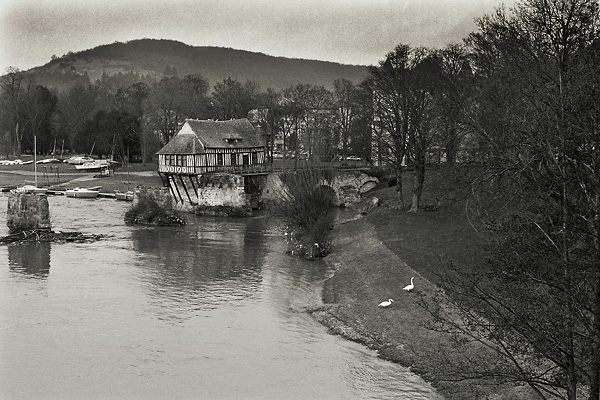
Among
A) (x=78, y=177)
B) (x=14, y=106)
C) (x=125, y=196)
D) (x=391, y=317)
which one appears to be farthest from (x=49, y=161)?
(x=391, y=317)

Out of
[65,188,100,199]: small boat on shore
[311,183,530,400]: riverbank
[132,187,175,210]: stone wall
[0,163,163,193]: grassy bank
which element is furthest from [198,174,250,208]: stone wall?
[0,163,163,193]: grassy bank

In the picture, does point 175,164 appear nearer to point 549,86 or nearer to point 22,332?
point 22,332

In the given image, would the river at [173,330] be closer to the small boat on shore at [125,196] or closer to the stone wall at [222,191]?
the stone wall at [222,191]

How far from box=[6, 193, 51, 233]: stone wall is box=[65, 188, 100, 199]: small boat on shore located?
659 inches

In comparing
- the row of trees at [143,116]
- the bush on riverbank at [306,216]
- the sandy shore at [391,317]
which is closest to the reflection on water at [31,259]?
the bush on riverbank at [306,216]

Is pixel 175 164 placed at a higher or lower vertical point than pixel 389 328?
higher

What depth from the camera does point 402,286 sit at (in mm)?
23219

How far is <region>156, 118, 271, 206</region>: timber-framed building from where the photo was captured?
46.4m

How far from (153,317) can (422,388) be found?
9.24 metres

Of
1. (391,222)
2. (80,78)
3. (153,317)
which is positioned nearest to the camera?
(153,317)

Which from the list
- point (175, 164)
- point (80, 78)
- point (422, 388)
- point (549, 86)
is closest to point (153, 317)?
point (422, 388)

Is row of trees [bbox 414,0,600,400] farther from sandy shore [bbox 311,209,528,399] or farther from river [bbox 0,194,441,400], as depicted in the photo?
river [bbox 0,194,441,400]

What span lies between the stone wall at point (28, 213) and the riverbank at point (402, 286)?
15524 millimetres

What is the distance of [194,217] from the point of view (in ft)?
147
